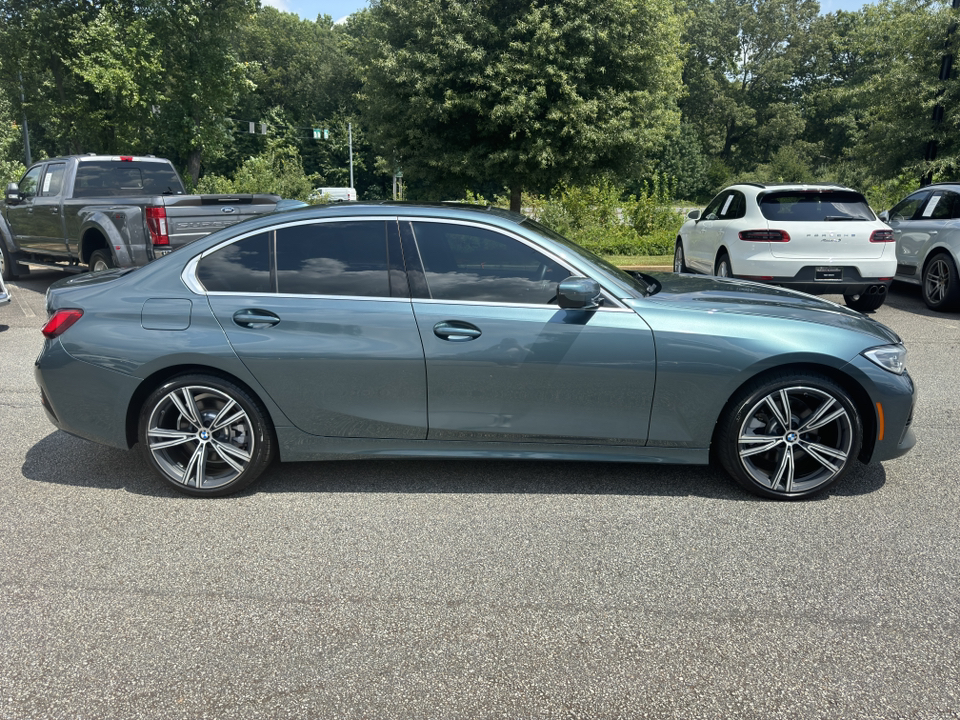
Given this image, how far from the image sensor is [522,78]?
16875 millimetres

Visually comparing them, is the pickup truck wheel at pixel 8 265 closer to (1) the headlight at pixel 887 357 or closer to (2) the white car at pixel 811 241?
(2) the white car at pixel 811 241

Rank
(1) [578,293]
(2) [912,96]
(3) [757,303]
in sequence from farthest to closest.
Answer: (2) [912,96], (3) [757,303], (1) [578,293]

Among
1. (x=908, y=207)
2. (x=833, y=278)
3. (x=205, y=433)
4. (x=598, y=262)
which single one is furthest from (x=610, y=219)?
(x=205, y=433)

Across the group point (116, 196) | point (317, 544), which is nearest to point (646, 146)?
point (116, 196)

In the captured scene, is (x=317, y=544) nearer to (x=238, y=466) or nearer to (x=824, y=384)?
(x=238, y=466)

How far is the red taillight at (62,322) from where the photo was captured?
4.69 meters

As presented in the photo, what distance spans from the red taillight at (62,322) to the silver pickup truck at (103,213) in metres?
5.27

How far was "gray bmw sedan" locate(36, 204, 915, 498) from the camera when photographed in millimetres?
4426

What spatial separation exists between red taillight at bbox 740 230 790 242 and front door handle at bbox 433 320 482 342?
6845 millimetres

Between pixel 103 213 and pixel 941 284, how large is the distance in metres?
11.1

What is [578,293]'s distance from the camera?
14.2 feet

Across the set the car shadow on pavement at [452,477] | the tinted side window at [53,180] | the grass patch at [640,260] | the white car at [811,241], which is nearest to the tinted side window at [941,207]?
the white car at [811,241]

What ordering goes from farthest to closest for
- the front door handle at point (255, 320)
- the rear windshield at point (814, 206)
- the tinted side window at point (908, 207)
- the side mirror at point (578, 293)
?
1. the tinted side window at point (908, 207)
2. the rear windshield at point (814, 206)
3. the front door handle at point (255, 320)
4. the side mirror at point (578, 293)

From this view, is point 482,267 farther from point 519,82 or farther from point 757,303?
point 519,82
